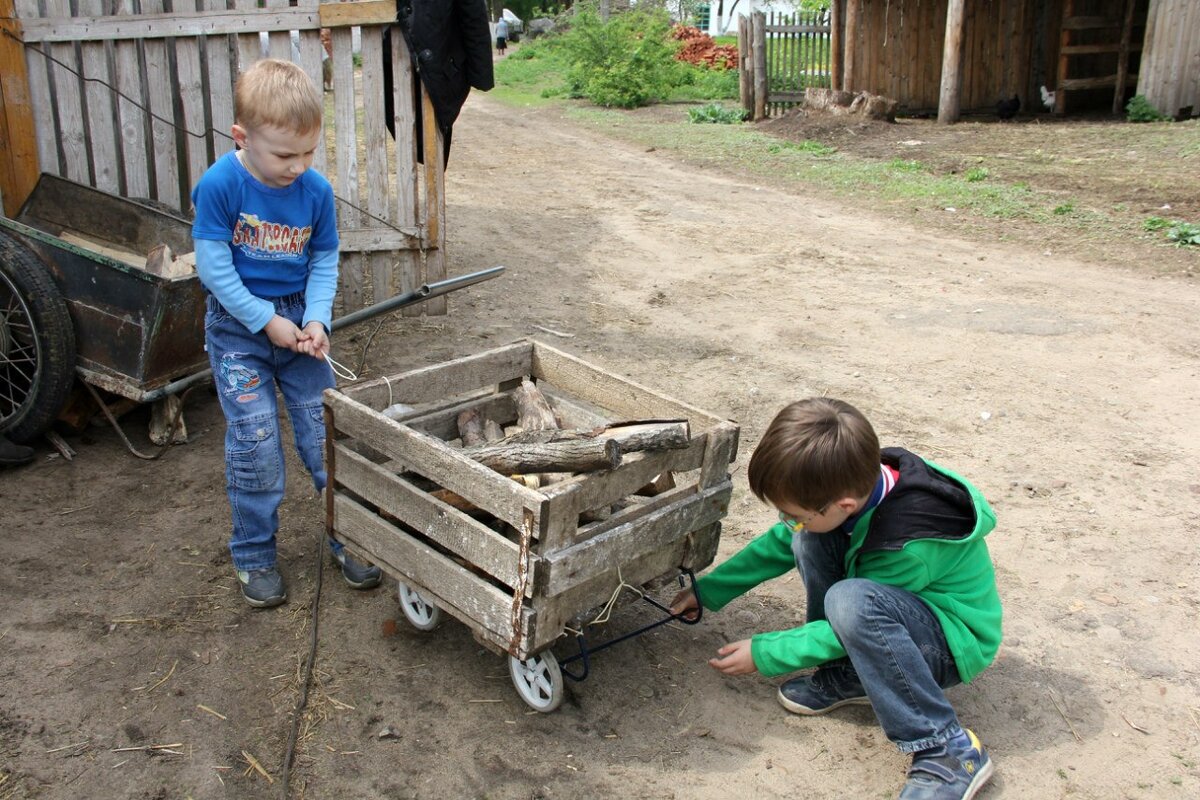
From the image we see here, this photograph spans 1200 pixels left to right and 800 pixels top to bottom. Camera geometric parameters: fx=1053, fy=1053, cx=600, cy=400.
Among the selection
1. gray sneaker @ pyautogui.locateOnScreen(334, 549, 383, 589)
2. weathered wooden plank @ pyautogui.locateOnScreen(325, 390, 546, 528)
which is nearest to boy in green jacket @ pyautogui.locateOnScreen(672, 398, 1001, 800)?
weathered wooden plank @ pyautogui.locateOnScreen(325, 390, 546, 528)

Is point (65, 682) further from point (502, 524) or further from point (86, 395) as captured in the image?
point (86, 395)

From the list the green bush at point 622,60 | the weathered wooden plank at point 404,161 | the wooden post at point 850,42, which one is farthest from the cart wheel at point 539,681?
the green bush at point 622,60

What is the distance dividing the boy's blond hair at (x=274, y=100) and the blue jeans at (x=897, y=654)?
203 cm

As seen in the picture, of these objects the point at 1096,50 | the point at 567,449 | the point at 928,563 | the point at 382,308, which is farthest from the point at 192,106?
the point at 1096,50

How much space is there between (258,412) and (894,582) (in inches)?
81.2

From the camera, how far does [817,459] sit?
105 inches

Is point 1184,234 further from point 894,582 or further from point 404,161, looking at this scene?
point 894,582

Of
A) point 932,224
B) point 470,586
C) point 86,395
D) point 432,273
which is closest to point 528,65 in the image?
point 932,224

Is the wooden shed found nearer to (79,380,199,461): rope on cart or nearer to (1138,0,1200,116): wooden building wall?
→ (1138,0,1200,116): wooden building wall

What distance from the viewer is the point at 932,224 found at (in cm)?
955

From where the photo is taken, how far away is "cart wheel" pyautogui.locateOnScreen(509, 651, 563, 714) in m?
3.04

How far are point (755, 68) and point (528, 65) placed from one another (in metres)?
14.3

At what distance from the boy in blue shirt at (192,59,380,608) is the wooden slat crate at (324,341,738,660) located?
0.29 meters

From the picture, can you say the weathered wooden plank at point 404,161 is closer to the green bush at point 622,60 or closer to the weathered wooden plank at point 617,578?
the weathered wooden plank at point 617,578
